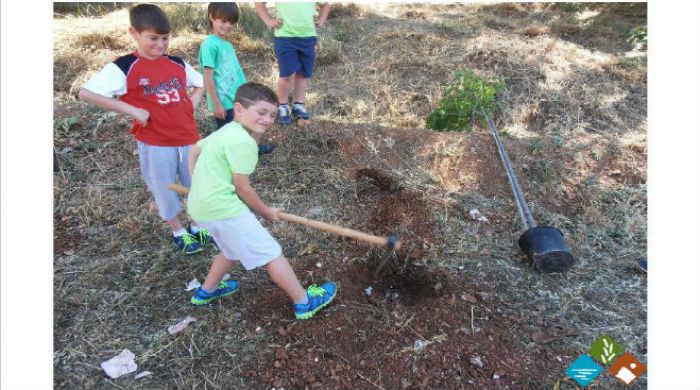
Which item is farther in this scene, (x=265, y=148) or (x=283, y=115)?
(x=283, y=115)

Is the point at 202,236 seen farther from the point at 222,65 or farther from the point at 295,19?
the point at 295,19

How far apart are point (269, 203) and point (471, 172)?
1.86 metres

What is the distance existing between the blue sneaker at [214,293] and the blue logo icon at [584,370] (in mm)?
2018

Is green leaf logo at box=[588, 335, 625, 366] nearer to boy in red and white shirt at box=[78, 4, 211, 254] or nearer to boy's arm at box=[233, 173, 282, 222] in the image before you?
boy's arm at box=[233, 173, 282, 222]

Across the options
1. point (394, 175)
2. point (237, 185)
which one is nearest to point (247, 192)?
point (237, 185)

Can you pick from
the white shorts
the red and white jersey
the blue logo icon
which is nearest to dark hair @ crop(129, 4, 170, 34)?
the red and white jersey

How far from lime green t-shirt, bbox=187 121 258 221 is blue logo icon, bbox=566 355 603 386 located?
200cm

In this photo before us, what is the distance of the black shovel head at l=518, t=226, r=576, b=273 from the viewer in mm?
3035

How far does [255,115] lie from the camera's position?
2.20 metres

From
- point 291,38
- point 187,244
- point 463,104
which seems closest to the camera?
point 187,244

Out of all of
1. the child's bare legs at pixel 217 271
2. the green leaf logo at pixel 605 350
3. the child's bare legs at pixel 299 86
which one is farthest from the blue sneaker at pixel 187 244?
the green leaf logo at pixel 605 350

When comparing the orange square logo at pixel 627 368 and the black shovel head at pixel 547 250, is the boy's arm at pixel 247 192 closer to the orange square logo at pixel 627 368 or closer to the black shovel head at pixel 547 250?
the black shovel head at pixel 547 250

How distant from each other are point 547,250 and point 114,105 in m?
2.85

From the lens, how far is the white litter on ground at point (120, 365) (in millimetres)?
2359
